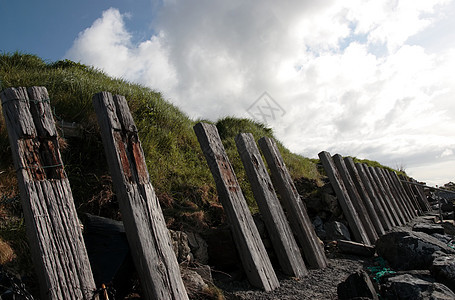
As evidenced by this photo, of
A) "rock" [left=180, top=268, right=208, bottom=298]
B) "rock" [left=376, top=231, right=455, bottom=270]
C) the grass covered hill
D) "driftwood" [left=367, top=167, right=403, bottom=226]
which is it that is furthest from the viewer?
"driftwood" [left=367, top=167, right=403, bottom=226]

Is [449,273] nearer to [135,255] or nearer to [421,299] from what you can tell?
[421,299]

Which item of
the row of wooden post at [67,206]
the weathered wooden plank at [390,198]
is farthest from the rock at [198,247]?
the weathered wooden plank at [390,198]

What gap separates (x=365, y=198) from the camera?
5695mm

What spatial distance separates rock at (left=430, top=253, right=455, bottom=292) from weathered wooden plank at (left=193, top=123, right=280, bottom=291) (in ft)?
4.63

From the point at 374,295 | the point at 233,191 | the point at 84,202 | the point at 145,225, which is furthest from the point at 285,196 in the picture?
the point at 84,202

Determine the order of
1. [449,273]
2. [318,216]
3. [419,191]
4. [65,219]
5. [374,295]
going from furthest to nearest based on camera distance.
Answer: [419,191], [318,216], [449,273], [374,295], [65,219]

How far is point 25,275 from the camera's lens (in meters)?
2.30

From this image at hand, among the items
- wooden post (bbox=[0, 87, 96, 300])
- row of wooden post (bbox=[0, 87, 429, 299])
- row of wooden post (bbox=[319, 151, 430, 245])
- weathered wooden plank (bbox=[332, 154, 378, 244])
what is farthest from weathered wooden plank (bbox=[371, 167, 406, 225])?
wooden post (bbox=[0, 87, 96, 300])

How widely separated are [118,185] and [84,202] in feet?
4.35

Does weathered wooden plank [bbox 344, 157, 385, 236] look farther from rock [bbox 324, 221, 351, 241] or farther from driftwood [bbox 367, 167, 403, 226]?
driftwood [bbox 367, 167, 403, 226]

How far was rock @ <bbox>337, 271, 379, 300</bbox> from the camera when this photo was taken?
7.81ft

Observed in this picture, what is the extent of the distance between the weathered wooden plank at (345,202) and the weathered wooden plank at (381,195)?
1869mm

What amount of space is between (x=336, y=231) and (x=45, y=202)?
3.67 m

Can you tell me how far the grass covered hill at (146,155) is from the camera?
3.40 m
